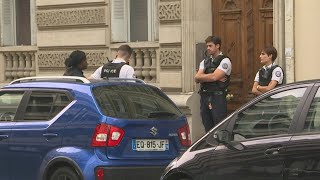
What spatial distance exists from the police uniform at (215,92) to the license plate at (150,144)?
280 cm

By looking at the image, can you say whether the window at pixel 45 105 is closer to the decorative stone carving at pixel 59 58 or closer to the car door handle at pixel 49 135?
the car door handle at pixel 49 135

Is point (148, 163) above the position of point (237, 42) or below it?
below

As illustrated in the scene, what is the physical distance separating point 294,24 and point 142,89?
4.07m

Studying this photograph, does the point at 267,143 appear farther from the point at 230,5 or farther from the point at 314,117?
the point at 230,5

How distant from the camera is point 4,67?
1736 cm

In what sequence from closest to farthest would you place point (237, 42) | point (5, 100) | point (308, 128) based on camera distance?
point (308, 128) → point (5, 100) → point (237, 42)

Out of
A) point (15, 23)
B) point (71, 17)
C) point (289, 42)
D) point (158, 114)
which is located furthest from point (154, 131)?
point (15, 23)

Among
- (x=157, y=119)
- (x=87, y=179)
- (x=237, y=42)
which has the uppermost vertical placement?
(x=237, y=42)

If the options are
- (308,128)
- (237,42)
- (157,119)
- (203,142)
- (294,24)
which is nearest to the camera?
(308,128)

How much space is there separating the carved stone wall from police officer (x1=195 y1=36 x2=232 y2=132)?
398cm

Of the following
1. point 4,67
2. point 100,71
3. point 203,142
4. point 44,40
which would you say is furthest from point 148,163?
point 4,67

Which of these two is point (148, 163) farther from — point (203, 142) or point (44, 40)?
point (44, 40)

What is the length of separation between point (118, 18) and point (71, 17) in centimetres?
108

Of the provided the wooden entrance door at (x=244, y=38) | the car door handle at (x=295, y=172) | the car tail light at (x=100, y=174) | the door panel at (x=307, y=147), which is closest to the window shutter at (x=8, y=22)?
the wooden entrance door at (x=244, y=38)
